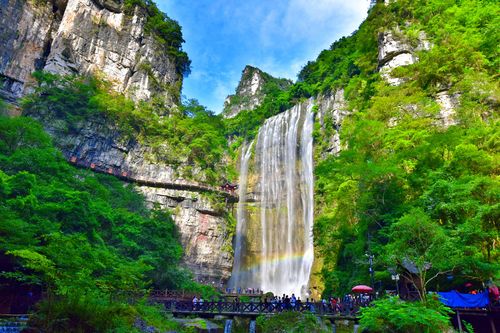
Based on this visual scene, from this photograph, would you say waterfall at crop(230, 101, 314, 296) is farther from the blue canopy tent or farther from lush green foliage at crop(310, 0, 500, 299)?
the blue canopy tent

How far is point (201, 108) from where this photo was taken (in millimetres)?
45656

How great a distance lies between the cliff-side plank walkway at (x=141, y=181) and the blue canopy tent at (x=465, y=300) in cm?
2642

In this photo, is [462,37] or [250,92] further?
[250,92]

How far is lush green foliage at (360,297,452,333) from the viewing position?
1131 cm

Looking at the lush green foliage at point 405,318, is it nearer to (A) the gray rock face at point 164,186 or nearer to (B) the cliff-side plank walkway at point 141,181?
(A) the gray rock face at point 164,186

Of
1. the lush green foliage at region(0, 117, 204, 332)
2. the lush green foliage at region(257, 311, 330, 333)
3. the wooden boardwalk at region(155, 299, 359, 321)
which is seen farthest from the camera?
the wooden boardwalk at region(155, 299, 359, 321)

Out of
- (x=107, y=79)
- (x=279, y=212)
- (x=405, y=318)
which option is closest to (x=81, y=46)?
(x=107, y=79)

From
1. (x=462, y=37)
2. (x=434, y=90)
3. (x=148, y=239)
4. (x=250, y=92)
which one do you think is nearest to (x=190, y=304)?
(x=148, y=239)

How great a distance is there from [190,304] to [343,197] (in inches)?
458

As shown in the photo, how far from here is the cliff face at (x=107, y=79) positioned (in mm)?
35188

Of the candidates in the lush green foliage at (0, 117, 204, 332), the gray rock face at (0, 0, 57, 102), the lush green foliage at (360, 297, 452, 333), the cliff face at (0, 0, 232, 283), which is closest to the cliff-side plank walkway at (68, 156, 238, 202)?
the cliff face at (0, 0, 232, 283)

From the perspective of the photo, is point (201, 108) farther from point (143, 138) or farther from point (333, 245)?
point (333, 245)

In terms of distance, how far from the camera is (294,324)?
14.3 meters

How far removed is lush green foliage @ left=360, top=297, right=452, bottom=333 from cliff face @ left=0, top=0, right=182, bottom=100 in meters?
36.9
